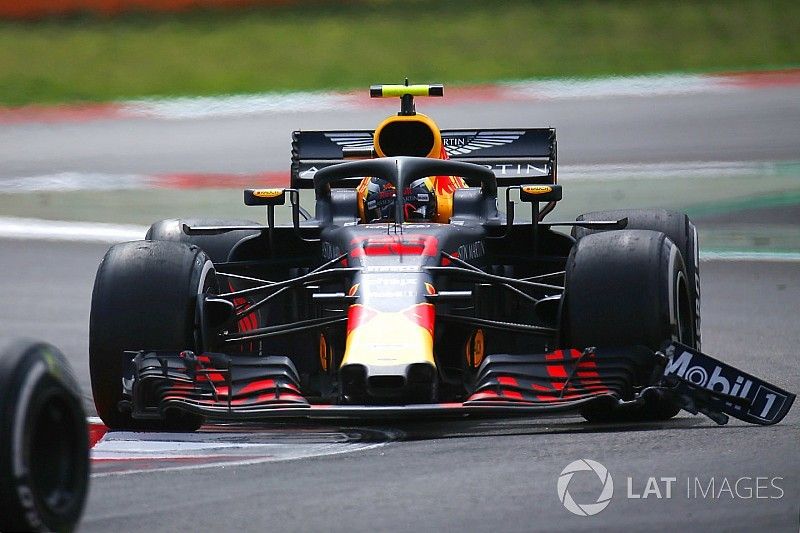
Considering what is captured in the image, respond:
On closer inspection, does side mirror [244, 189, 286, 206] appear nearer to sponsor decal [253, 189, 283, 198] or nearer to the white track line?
sponsor decal [253, 189, 283, 198]

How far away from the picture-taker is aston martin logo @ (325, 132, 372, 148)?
11.5 metres

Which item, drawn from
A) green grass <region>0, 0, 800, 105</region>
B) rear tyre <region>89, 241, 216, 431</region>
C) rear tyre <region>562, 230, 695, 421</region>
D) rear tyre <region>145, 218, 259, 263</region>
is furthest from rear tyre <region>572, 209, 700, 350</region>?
green grass <region>0, 0, 800, 105</region>

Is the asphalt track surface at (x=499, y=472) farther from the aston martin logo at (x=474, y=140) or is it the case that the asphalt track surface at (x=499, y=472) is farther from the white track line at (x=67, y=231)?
the aston martin logo at (x=474, y=140)

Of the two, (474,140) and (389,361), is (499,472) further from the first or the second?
(474,140)

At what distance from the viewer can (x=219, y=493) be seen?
6.49m

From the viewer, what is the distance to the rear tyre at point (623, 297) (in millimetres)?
8234

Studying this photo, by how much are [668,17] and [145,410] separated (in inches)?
566

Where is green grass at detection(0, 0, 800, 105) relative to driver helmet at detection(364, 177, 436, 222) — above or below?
above

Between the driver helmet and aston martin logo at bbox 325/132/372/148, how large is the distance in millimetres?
1495

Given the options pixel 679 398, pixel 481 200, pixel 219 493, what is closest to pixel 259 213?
pixel 481 200

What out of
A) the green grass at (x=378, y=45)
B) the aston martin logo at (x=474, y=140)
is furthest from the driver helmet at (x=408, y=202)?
the green grass at (x=378, y=45)

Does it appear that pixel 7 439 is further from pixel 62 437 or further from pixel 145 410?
pixel 145 410

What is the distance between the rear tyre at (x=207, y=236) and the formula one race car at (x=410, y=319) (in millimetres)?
712

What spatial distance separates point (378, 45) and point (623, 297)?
1308 centimetres
